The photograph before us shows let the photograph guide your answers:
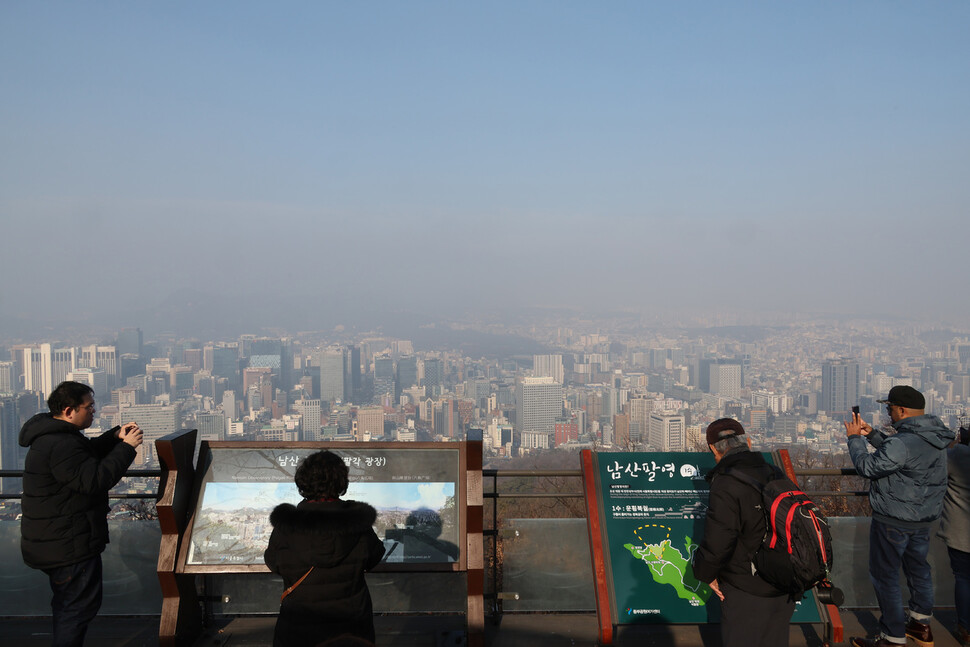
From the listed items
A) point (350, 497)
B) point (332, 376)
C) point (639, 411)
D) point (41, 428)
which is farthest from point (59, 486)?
point (332, 376)

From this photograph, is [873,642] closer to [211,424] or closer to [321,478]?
[321,478]

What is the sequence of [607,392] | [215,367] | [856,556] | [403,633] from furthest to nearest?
[215,367] < [607,392] < [856,556] < [403,633]

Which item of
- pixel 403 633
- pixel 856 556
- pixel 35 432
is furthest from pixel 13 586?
pixel 856 556

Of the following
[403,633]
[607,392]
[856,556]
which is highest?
[856,556]

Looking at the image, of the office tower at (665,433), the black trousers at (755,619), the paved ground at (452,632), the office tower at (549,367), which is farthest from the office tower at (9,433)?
the office tower at (549,367)

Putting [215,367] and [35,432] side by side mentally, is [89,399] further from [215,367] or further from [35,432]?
[215,367]

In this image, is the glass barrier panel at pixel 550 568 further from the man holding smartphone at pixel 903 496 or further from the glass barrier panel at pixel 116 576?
the glass barrier panel at pixel 116 576
